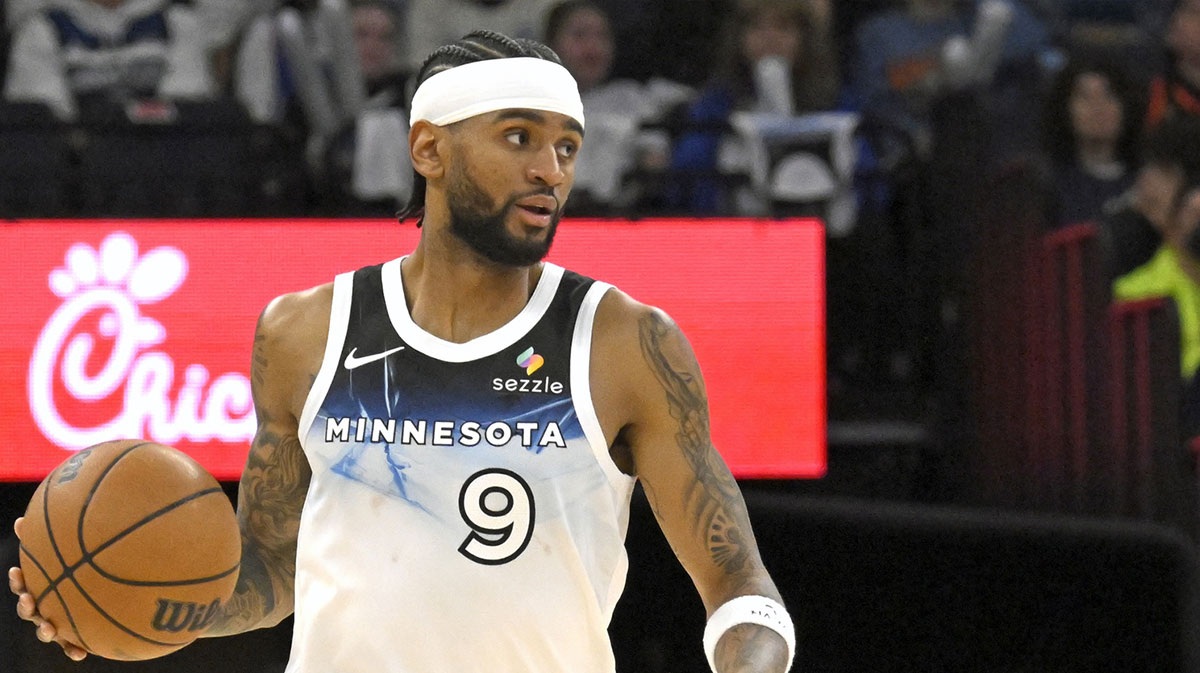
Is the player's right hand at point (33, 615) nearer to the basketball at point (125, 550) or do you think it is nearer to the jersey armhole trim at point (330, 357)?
the basketball at point (125, 550)

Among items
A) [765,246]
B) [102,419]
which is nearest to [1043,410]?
[765,246]

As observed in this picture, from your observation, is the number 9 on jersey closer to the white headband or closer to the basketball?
the basketball

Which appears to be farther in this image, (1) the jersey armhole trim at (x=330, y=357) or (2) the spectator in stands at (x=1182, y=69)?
(2) the spectator in stands at (x=1182, y=69)

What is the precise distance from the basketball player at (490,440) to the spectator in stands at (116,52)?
433 centimetres

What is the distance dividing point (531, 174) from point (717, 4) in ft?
16.8

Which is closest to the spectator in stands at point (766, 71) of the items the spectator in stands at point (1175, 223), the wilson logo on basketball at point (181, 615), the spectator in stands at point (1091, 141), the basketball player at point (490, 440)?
the spectator in stands at point (1091, 141)

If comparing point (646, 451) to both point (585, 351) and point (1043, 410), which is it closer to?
point (585, 351)

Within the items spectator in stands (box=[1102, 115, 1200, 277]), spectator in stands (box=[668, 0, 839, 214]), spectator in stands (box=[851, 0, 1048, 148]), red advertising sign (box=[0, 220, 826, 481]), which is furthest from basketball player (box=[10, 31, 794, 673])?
spectator in stands (box=[851, 0, 1048, 148])

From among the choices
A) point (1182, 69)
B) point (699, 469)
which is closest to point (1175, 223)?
point (1182, 69)

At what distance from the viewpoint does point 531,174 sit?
9.19 ft

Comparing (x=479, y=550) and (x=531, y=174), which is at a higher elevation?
(x=531, y=174)

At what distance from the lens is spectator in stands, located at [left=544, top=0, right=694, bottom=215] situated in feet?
21.0

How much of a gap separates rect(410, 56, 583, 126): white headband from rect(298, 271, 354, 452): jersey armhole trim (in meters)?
0.37

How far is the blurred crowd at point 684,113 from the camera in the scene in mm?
6348
